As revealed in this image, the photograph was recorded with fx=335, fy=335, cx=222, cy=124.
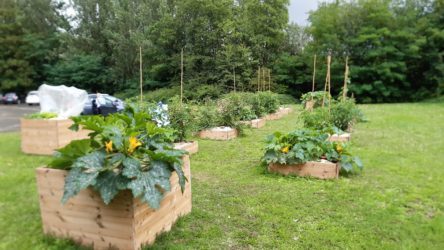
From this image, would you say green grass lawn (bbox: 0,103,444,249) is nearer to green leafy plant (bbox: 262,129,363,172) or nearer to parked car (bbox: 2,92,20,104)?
green leafy plant (bbox: 262,129,363,172)

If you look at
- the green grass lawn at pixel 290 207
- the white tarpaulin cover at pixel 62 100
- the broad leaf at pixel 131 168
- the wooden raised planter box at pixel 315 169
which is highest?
the white tarpaulin cover at pixel 62 100

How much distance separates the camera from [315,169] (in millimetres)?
3920

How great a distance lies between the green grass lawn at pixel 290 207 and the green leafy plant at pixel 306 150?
0.67 feet

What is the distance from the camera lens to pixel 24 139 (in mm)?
5527

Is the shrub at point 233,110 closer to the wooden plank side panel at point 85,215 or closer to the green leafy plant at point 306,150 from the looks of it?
the green leafy plant at point 306,150

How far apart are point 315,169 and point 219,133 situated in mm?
2918

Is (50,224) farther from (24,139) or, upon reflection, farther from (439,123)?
(439,123)

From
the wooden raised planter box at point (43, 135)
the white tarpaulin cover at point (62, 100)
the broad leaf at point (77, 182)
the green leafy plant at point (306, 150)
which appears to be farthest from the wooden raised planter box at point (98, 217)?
the white tarpaulin cover at point (62, 100)

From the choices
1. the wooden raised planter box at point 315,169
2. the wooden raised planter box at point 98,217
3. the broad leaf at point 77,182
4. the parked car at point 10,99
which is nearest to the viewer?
the broad leaf at point 77,182

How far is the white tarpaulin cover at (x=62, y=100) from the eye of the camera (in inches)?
239

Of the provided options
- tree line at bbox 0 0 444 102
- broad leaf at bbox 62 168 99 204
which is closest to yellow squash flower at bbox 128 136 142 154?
broad leaf at bbox 62 168 99 204

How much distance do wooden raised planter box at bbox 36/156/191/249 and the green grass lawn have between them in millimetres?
→ 106

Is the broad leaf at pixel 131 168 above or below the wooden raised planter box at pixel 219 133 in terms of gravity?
above

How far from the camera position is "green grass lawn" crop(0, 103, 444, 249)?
2.44 m
